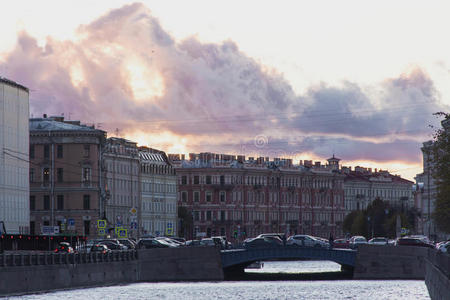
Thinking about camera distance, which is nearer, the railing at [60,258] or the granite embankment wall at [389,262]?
the railing at [60,258]

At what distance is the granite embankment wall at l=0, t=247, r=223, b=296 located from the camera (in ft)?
245

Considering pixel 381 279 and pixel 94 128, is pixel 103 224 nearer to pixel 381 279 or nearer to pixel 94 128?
pixel 381 279

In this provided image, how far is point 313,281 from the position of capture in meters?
105

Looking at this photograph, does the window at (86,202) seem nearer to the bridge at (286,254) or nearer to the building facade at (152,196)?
the building facade at (152,196)

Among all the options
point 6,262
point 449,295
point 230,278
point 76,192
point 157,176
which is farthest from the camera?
point 157,176

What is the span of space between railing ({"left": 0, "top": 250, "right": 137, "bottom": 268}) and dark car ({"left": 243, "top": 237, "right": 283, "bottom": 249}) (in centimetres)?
1213

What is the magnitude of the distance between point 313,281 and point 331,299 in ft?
85.2

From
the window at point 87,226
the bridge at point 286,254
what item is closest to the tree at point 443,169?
the bridge at point 286,254

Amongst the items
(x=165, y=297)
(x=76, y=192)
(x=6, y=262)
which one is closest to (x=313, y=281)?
(x=165, y=297)

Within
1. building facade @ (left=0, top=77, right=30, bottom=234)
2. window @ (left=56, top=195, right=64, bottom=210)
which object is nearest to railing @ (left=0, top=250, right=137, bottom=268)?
building facade @ (left=0, top=77, right=30, bottom=234)

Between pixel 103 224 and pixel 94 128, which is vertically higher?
pixel 94 128

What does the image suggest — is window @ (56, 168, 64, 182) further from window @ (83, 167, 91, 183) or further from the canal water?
the canal water

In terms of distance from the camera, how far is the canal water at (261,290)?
8094 cm

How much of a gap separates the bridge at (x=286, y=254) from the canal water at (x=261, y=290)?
10.8ft
